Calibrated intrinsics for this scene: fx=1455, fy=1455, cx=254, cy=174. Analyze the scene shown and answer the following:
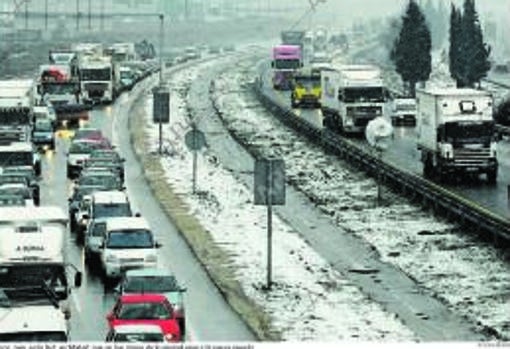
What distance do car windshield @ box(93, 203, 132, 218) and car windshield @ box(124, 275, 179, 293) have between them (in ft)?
40.1

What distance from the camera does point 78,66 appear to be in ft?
382

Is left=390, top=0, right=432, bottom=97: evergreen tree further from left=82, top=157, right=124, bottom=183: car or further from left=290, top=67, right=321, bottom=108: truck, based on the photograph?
left=82, top=157, right=124, bottom=183: car

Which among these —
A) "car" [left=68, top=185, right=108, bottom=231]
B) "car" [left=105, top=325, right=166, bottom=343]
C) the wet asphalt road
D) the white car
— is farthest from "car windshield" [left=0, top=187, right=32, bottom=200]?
"car" [left=105, top=325, right=166, bottom=343]

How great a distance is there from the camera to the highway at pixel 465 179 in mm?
55281

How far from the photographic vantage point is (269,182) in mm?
38844

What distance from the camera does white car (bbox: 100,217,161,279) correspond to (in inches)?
1583

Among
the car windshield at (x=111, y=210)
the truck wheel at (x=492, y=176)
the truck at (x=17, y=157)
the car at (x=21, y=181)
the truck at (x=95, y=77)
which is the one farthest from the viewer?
the truck at (x=95, y=77)

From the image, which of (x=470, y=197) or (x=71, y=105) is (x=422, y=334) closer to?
(x=470, y=197)

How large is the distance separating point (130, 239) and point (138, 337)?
1251 cm

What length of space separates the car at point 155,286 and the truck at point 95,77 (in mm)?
78996

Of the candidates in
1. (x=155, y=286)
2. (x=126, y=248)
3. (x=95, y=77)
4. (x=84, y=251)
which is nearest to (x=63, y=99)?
(x=95, y=77)

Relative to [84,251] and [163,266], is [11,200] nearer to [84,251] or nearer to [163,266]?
[84,251]

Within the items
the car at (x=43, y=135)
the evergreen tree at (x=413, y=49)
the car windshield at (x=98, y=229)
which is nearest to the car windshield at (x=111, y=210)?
the car windshield at (x=98, y=229)

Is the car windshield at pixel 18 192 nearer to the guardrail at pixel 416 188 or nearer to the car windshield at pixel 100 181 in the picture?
the car windshield at pixel 100 181
